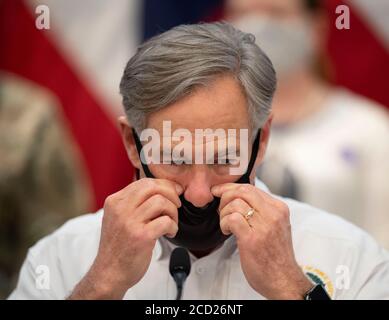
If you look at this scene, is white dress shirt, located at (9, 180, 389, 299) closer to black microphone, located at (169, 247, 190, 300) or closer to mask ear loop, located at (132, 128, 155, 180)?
black microphone, located at (169, 247, 190, 300)

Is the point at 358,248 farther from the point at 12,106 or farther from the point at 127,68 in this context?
the point at 12,106

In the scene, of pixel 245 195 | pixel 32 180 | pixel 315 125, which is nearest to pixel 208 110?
pixel 245 195

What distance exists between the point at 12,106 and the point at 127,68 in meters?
2.56

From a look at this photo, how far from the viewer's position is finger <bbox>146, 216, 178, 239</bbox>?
2.15m

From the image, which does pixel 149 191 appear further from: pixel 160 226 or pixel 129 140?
pixel 129 140

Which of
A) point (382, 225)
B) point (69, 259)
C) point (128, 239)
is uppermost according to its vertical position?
point (128, 239)

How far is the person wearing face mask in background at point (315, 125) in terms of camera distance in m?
4.04

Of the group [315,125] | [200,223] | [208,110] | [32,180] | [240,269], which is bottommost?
[32,180]

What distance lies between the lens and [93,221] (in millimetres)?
2674

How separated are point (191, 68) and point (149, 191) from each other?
295 mm

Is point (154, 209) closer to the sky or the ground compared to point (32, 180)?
closer to the sky

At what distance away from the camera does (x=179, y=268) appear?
234cm

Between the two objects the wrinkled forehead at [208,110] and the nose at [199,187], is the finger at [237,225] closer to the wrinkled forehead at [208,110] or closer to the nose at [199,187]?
the nose at [199,187]
